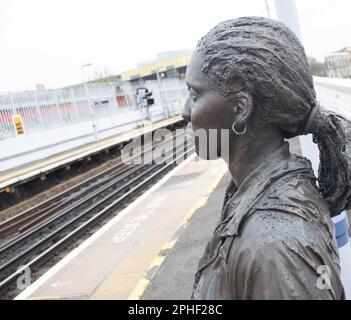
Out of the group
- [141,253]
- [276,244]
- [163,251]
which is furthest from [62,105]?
[276,244]

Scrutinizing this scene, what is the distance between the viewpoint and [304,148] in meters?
3.96

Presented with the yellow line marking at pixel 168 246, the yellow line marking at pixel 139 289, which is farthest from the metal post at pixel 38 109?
the yellow line marking at pixel 139 289

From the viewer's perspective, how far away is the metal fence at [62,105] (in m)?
18.6

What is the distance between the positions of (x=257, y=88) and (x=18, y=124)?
745 inches

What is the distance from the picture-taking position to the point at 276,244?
40.1 inches

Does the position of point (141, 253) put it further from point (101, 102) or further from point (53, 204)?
point (101, 102)

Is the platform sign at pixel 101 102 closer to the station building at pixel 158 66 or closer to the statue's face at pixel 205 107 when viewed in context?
the statue's face at pixel 205 107

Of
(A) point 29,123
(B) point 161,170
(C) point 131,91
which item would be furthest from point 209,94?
(C) point 131,91

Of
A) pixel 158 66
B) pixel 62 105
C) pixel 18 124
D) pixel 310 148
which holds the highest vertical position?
pixel 158 66

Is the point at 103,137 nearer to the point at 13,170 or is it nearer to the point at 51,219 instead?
the point at 13,170

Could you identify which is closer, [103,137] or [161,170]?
[161,170]

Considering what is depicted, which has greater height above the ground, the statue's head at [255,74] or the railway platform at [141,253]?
the statue's head at [255,74]

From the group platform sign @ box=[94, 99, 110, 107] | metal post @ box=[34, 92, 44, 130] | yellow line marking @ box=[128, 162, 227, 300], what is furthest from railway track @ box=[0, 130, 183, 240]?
platform sign @ box=[94, 99, 110, 107]
